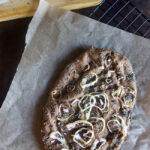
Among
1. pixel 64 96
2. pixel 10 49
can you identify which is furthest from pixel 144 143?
pixel 10 49

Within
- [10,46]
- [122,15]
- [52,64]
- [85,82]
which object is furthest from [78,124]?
[122,15]

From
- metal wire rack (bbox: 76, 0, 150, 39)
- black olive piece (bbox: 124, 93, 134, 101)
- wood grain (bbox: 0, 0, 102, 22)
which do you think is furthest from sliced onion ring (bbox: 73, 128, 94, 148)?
wood grain (bbox: 0, 0, 102, 22)

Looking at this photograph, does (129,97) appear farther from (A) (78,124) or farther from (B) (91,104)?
(A) (78,124)

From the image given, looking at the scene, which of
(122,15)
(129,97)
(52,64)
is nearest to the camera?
(129,97)

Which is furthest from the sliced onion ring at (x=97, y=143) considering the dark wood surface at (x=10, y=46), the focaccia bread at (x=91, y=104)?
the dark wood surface at (x=10, y=46)

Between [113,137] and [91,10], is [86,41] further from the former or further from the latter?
[113,137]

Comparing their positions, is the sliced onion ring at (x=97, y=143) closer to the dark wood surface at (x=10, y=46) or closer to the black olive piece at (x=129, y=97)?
the black olive piece at (x=129, y=97)
